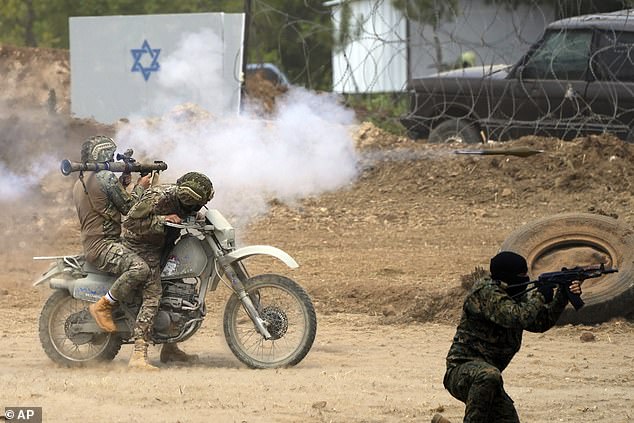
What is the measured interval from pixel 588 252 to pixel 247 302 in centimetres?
316

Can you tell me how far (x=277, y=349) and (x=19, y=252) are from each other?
6465mm

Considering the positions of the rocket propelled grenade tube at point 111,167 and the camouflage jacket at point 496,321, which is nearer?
the camouflage jacket at point 496,321

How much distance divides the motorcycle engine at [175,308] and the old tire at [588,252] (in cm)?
295

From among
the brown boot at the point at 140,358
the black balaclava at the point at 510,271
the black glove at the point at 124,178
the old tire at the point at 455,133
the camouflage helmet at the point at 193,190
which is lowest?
the brown boot at the point at 140,358

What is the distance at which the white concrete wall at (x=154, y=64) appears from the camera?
58.9 feet

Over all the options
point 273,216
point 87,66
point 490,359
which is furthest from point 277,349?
point 87,66

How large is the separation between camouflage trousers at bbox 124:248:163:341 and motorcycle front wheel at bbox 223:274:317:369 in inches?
19.7

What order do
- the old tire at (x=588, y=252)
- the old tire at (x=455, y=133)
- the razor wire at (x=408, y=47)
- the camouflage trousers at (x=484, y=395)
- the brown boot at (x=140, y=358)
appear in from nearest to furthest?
the camouflage trousers at (x=484, y=395) < the brown boot at (x=140, y=358) < the old tire at (x=588, y=252) < the razor wire at (x=408, y=47) < the old tire at (x=455, y=133)

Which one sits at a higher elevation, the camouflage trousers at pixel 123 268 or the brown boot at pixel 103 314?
the camouflage trousers at pixel 123 268

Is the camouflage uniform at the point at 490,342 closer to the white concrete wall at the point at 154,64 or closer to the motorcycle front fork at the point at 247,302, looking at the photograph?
the motorcycle front fork at the point at 247,302

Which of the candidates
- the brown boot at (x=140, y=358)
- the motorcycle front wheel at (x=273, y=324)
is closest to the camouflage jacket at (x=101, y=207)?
the brown boot at (x=140, y=358)

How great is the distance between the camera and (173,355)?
940 centimetres

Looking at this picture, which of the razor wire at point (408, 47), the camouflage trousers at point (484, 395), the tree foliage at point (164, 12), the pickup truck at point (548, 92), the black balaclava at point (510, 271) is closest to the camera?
the camouflage trousers at point (484, 395)

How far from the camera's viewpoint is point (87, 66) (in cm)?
1928
